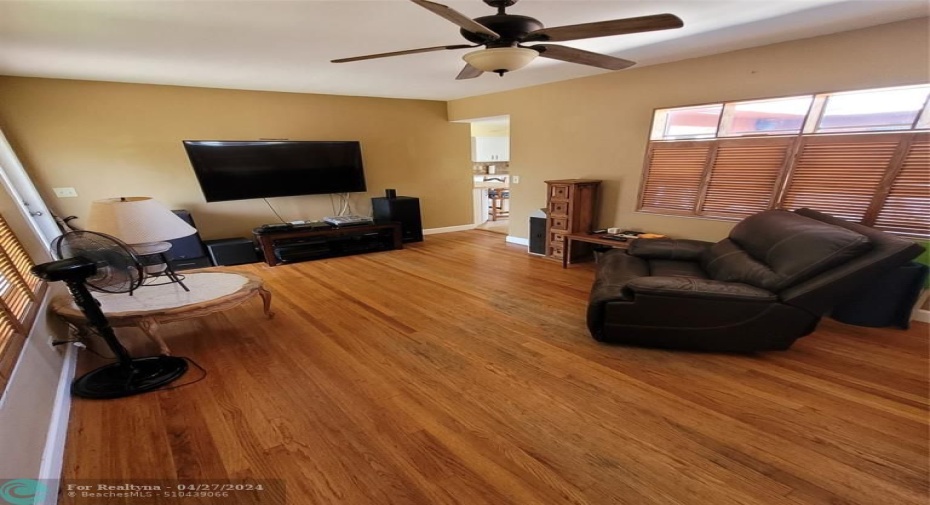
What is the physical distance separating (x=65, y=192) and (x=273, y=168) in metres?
2.17

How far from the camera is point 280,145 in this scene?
468cm

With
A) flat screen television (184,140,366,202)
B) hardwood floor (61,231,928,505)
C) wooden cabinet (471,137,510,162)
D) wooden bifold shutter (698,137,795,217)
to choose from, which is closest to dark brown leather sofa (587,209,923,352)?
hardwood floor (61,231,928,505)

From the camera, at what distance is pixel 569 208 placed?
13.5 ft

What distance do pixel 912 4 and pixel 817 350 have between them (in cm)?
232

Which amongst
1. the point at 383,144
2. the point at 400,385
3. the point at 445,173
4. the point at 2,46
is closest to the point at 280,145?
the point at 383,144

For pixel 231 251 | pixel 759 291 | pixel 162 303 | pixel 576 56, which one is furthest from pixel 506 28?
pixel 231 251

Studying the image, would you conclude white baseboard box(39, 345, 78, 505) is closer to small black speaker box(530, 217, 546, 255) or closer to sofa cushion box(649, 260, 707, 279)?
sofa cushion box(649, 260, 707, 279)

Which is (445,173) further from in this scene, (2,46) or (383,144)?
(2,46)

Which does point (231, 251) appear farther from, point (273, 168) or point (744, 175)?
point (744, 175)

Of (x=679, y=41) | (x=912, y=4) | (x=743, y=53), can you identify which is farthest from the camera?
(x=743, y=53)

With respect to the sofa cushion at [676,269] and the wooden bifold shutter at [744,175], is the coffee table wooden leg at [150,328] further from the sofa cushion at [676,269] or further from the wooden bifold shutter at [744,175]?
the wooden bifold shutter at [744,175]

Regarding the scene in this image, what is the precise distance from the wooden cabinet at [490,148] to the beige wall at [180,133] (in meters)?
1.49

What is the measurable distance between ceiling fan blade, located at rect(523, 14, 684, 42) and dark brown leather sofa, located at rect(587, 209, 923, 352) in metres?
1.44

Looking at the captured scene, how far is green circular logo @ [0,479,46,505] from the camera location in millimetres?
1156
